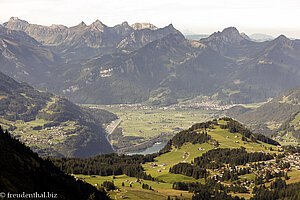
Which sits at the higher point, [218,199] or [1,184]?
[1,184]

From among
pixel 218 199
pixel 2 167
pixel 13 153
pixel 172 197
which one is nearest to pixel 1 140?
pixel 13 153

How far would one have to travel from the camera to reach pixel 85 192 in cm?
15125

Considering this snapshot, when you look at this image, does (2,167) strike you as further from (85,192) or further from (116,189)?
(116,189)

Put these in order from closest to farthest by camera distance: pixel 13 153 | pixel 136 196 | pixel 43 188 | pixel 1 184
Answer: pixel 1 184, pixel 43 188, pixel 13 153, pixel 136 196

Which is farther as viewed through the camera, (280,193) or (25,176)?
(280,193)

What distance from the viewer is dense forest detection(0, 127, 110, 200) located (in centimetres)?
10900

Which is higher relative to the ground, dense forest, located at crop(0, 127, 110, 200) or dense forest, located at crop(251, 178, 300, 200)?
dense forest, located at crop(0, 127, 110, 200)

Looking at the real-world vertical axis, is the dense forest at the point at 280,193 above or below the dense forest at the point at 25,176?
below

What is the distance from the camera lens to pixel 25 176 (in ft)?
391

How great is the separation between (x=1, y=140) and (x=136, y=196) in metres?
77.4

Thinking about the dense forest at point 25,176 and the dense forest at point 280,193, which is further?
the dense forest at point 280,193

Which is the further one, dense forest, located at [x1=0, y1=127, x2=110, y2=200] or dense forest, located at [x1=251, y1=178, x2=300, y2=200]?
dense forest, located at [x1=251, y1=178, x2=300, y2=200]

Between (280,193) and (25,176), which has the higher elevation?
(25,176)

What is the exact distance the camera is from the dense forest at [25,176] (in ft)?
358
